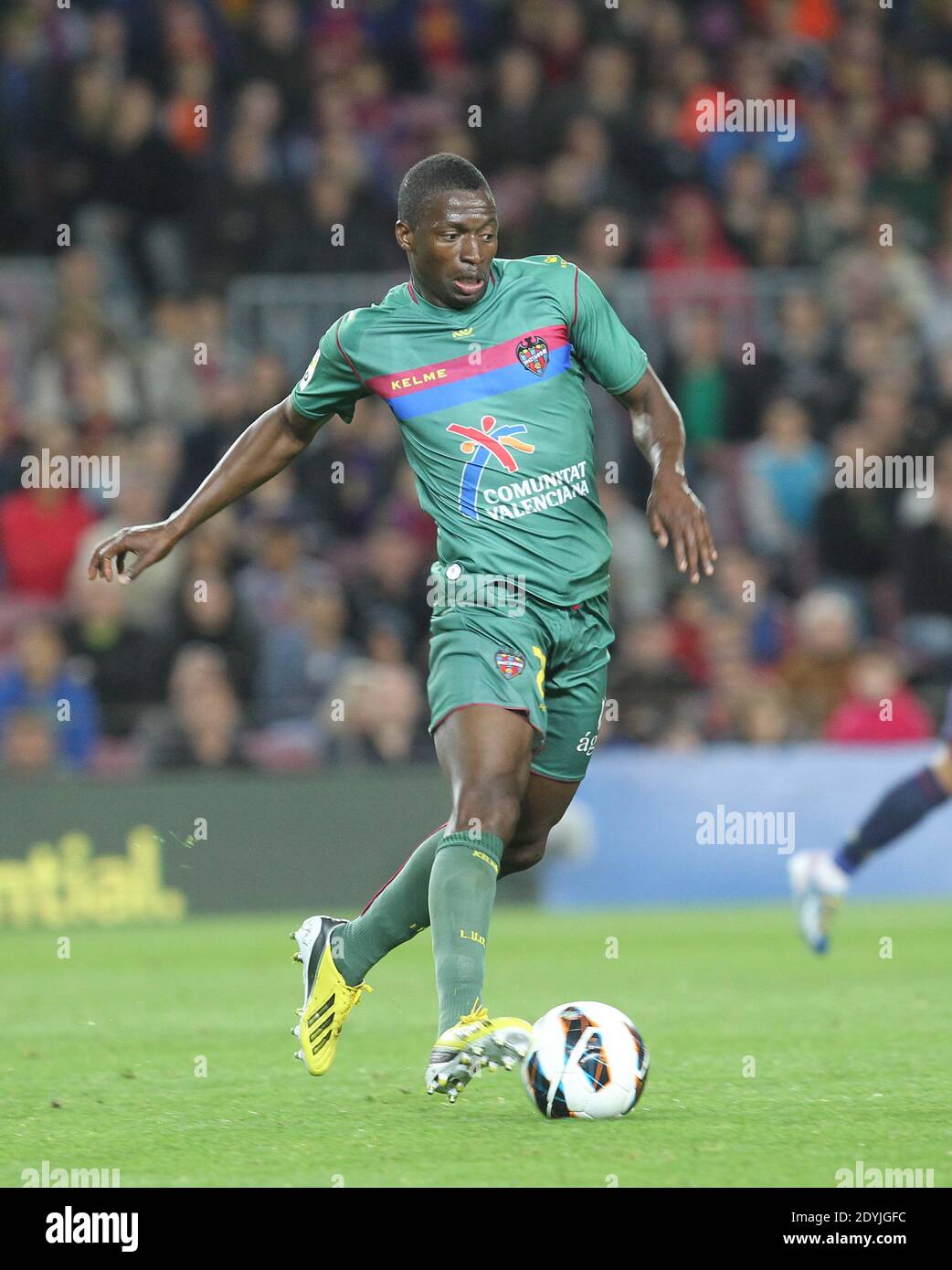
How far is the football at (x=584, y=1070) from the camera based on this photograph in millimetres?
5691

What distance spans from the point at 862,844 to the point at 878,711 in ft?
11.4

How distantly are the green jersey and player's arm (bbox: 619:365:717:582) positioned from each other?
8 cm

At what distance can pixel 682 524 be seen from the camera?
19.3ft

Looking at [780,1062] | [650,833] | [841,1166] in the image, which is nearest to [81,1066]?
[780,1062]

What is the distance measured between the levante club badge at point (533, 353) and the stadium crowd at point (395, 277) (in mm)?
6727

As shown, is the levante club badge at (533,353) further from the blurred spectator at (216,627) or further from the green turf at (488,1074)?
the blurred spectator at (216,627)

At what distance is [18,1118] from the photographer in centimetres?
598

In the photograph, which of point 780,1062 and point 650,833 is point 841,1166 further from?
point 650,833

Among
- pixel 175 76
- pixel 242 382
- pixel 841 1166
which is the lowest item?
pixel 841 1166

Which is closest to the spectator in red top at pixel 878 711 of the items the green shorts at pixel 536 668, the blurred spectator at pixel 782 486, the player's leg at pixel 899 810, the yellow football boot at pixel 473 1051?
the blurred spectator at pixel 782 486

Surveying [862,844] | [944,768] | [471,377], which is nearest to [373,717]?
[862,844]

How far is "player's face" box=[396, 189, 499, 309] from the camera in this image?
6020mm

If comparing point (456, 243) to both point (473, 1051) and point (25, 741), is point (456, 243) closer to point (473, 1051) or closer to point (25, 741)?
point (473, 1051)

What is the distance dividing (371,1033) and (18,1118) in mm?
2067
